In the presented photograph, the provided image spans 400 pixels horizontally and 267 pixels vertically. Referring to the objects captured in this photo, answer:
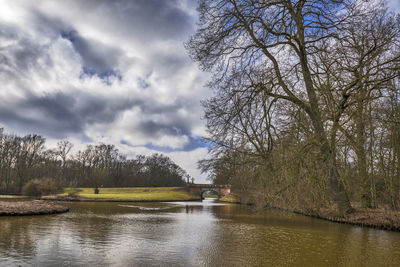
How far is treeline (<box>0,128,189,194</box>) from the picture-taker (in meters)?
52.6

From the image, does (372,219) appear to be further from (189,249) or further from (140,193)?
(140,193)

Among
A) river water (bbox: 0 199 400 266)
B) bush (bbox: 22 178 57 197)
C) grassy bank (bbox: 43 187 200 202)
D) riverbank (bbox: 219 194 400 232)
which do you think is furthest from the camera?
grassy bank (bbox: 43 187 200 202)

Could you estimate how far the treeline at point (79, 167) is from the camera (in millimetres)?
52594

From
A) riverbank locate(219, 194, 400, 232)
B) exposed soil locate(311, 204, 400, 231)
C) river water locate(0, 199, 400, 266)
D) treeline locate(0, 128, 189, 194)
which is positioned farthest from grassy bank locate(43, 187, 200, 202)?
river water locate(0, 199, 400, 266)

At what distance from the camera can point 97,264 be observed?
6.21 metres

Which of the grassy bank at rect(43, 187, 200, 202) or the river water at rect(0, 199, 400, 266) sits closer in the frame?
the river water at rect(0, 199, 400, 266)

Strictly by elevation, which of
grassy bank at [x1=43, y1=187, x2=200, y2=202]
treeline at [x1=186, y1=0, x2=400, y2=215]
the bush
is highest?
treeline at [x1=186, y1=0, x2=400, y2=215]

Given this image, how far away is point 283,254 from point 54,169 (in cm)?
6483

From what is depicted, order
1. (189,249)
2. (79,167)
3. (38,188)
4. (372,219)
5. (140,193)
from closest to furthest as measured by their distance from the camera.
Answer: (189,249), (372,219), (38,188), (140,193), (79,167)

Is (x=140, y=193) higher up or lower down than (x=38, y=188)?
lower down

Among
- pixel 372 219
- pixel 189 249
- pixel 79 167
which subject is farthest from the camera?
pixel 79 167

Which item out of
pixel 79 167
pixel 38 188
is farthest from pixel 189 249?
pixel 79 167

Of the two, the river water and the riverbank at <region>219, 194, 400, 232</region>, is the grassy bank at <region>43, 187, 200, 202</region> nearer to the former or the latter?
the riverbank at <region>219, 194, 400, 232</region>

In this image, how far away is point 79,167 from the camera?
218 ft
